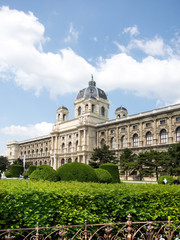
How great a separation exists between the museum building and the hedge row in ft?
113

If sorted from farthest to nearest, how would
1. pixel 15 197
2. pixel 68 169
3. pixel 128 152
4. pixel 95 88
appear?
1. pixel 95 88
2. pixel 128 152
3. pixel 68 169
4. pixel 15 197

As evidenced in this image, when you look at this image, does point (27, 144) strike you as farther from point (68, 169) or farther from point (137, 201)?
point (137, 201)

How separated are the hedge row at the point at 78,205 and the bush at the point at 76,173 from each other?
6363 millimetres

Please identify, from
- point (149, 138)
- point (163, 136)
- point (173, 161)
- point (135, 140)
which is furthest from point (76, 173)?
point (135, 140)

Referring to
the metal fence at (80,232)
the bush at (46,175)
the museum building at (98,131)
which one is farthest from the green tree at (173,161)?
the metal fence at (80,232)

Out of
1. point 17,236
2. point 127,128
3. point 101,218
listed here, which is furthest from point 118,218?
point 127,128

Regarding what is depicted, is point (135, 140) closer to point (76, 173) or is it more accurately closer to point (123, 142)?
point (123, 142)

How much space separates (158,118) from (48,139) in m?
37.9

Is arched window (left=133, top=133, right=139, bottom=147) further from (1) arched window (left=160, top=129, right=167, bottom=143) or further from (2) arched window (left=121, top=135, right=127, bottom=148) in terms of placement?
(1) arched window (left=160, top=129, right=167, bottom=143)

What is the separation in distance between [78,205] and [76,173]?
706 centimetres

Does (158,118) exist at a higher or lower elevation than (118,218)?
higher

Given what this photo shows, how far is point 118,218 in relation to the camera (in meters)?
6.71

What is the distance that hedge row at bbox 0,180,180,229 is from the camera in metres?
5.35

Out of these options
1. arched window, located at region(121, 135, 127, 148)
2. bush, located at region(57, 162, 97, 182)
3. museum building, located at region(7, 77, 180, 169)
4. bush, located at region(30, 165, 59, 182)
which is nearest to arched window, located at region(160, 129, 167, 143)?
museum building, located at region(7, 77, 180, 169)
